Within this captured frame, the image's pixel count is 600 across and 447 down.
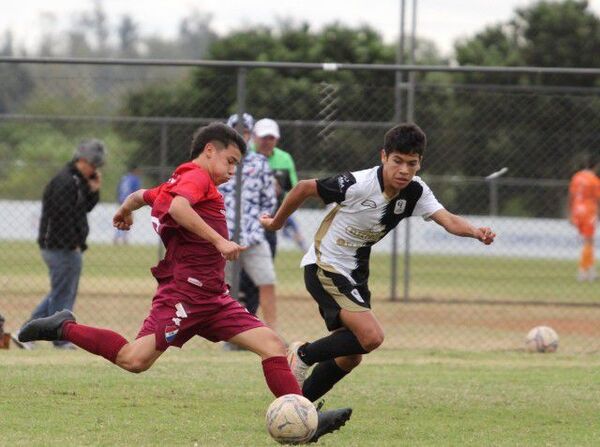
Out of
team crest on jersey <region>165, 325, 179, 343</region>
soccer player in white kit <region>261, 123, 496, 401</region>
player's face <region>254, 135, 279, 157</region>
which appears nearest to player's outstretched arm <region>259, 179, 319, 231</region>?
soccer player in white kit <region>261, 123, 496, 401</region>

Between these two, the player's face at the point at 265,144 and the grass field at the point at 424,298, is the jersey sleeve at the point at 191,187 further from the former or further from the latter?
the grass field at the point at 424,298

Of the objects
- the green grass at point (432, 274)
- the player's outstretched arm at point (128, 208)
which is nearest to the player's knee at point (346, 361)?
the player's outstretched arm at point (128, 208)

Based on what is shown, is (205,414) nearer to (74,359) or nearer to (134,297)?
(74,359)

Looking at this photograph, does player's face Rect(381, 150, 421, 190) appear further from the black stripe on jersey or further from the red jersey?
the red jersey

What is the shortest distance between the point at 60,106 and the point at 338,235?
38391 millimetres

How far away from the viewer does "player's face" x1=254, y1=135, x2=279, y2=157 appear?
1112cm

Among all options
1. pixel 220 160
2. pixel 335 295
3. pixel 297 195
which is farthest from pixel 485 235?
pixel 220 160

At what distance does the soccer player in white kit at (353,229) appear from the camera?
706 cm

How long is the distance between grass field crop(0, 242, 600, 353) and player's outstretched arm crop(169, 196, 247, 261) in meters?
5.80

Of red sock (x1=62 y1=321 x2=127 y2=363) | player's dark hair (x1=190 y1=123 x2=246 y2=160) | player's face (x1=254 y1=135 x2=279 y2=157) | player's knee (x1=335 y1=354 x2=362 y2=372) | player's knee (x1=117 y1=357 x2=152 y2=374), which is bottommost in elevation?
player's knee (x1=335 y1=354 x2=362 y2=372)

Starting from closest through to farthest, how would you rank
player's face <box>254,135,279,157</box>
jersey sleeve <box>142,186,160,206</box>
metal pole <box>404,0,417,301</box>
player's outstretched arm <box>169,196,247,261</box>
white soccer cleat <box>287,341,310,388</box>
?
player's outstretched arm <box>169,196,247,261</box> < jersey sleeve <box>142,186,160,206</box> < white soccer cleat <box>287,341,310,388</box> < player's face <box>254,135,279,157</box> < metal pole <box>404,0,417,301</box>

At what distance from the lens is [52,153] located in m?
30.4

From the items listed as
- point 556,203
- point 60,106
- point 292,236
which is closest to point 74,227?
point 292,236

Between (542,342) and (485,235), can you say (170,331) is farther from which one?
(542,342)
